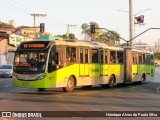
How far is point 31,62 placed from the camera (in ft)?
77.9

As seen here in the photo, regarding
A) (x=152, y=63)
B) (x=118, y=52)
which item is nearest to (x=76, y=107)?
(x=118, y=52)

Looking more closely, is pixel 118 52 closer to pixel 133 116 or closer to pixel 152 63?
pixel 152 63

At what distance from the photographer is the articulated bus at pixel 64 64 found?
77.4 feet

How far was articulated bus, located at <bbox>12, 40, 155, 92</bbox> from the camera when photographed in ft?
77.4

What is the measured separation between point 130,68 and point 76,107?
59.5ft

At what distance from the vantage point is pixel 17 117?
13.3 meters

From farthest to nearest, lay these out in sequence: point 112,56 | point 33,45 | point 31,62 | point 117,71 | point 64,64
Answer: point 117,71 < point 112,56 < point 64,64 < point 33,45 < point 31,62

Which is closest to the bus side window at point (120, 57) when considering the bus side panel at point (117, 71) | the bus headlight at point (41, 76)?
the bus side panel at point (117, 71)

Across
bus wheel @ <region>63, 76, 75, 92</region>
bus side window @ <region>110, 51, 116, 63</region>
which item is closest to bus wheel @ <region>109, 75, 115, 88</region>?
bus side window @ <region>110, 51, 116, 63</region>

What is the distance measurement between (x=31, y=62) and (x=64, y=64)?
1.98 metres

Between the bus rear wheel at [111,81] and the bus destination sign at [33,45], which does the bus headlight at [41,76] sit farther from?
the bus rear wheel at [111,81]

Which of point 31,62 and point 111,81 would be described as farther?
point 111,81

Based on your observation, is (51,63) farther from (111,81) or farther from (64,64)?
(111,81)

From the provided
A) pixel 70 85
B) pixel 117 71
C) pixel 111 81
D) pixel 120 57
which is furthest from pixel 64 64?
pixel 120 57
